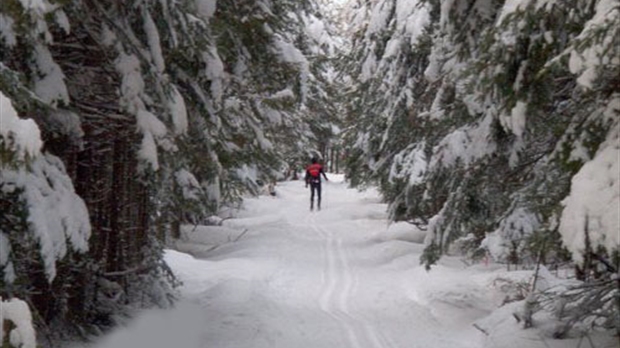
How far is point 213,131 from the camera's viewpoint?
31.5 ft

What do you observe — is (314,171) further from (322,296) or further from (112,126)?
(112,126)

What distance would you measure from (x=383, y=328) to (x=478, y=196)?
2758 millimetres

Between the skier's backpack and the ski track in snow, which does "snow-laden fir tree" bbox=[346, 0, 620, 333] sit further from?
the skier's backpack

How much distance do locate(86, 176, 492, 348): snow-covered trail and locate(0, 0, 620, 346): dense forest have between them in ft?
2.88

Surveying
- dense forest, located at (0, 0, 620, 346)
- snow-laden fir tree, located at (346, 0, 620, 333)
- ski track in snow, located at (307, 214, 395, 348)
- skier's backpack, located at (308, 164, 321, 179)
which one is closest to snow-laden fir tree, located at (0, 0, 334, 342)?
dense forest, located at (0, 0, 620, 346)

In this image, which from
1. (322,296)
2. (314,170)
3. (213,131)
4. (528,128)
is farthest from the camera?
(314,170)

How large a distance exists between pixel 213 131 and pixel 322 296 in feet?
12.6

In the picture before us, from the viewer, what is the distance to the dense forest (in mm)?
4352

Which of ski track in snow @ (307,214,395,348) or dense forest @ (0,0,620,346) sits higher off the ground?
dense forest @ (0,0,620,346)

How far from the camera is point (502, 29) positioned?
525 centimetres

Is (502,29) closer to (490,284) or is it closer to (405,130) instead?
(490,284)

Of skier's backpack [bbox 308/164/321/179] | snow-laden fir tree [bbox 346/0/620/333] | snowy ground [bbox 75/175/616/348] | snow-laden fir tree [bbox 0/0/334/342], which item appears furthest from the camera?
skier's backpack [bbox 308/164/321/179]

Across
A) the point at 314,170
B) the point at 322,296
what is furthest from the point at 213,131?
the point at 314,170

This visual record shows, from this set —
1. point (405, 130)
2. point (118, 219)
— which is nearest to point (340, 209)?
point (405, 130)
